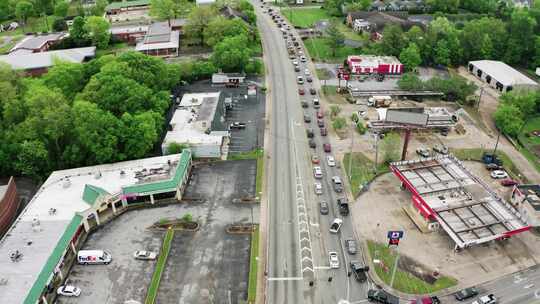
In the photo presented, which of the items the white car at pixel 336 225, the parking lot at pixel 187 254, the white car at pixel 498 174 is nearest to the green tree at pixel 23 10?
the parking lot at pixel 187 254

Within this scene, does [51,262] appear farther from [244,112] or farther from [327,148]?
[244,112]

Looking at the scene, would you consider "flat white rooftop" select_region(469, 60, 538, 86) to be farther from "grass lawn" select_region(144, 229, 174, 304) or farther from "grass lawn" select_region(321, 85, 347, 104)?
"grass lawn" select_region(144, 229, 174, 304)

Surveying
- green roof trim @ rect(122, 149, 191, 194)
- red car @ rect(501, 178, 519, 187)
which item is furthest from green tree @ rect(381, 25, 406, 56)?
green roof trim @ rect(122, 149, 191, 194)

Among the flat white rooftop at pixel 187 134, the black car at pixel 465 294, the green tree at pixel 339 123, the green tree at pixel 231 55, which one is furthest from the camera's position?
the green tree at pixel 231 55

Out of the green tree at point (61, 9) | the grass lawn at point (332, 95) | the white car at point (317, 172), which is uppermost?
the green tree at point (61, 9)

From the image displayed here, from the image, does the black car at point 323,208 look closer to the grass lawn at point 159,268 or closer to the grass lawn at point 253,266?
the grass lawn at point 253,266

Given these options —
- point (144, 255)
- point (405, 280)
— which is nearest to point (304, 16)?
point (144, 255)
